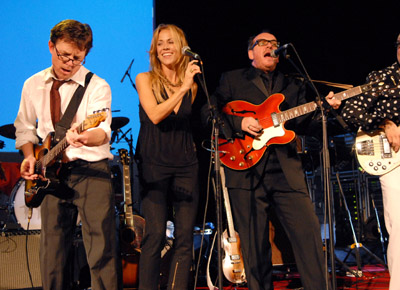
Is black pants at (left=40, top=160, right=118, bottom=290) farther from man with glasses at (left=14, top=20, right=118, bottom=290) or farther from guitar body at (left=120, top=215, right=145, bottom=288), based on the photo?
guitar body at (left=120, top=215, right=145, bottom=288)

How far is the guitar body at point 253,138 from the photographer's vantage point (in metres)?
3.41

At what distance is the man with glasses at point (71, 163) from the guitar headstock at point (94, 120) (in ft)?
0.12

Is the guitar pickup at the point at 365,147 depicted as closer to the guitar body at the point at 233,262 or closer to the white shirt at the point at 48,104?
the guitar body at the point at 233,262

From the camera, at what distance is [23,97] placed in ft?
10.2

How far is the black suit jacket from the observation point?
10.9 feet

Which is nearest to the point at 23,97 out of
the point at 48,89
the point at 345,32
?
the point at 48,89

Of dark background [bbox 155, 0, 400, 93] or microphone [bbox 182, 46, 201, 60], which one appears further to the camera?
dark background [bbox 155, 0, 400, 93]

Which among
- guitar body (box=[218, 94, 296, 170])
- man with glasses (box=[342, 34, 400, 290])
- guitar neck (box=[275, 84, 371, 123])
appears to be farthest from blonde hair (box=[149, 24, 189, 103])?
man with glasses (box=[342, 34, 400, 290])

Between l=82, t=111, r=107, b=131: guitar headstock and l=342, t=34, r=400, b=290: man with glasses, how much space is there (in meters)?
1.96

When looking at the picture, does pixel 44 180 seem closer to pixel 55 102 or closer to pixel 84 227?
pixel 84 227

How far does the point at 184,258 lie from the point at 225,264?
1250 mm

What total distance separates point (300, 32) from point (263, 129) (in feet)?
14.3

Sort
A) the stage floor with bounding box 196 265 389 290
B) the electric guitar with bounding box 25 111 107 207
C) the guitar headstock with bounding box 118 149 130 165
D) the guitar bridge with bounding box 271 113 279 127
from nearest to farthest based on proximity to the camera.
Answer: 1. the electric guitar with bounding box 25 111 107 207
2. the guitar bridge with bounding box 271 113 279 127
3. the stage floor with bounding box 196 265 389 290
4. the guitar headstock with bounding box 118 149 130 165

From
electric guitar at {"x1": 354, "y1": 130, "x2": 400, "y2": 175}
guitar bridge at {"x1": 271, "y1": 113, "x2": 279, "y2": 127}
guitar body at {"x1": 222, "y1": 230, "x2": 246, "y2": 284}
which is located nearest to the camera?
electric guitar at {"x1": 354, "y1": 130, "x2": 400, "y2": 175}
